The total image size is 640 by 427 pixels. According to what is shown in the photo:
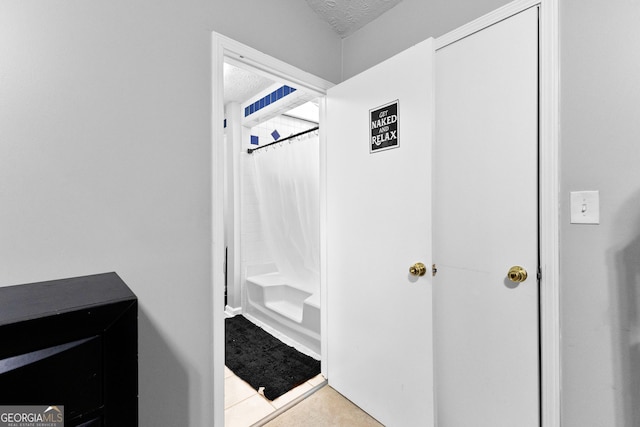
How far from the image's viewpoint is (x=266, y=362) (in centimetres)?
216

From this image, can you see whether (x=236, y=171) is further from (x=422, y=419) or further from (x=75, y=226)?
(x=422, y=419)

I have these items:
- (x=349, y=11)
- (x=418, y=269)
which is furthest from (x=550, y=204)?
(x=349, y=11)

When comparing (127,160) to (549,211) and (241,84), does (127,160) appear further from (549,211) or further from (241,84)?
(241,84)

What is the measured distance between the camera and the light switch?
108cm

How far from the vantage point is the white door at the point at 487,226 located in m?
1.20

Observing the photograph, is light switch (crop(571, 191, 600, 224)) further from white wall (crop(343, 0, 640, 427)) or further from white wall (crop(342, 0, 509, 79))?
white wall (crop(342, 0, 509, 79))

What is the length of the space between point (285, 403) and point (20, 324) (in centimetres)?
152

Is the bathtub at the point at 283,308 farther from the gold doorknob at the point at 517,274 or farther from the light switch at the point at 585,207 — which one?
the light switch at the point at 585,207

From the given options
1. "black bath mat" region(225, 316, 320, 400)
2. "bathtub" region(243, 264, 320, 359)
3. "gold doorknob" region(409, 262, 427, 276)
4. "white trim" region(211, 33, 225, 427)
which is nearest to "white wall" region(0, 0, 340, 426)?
"white trim" region(211, 33, 225, 427)

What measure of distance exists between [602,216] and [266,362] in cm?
217

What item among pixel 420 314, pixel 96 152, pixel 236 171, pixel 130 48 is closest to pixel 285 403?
pixel 420 314

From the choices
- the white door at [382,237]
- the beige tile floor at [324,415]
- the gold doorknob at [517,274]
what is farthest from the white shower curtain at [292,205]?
the gold doorknob at [517,274]

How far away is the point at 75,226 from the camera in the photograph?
101 cm

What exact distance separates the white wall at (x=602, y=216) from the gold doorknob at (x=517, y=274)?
14cm
